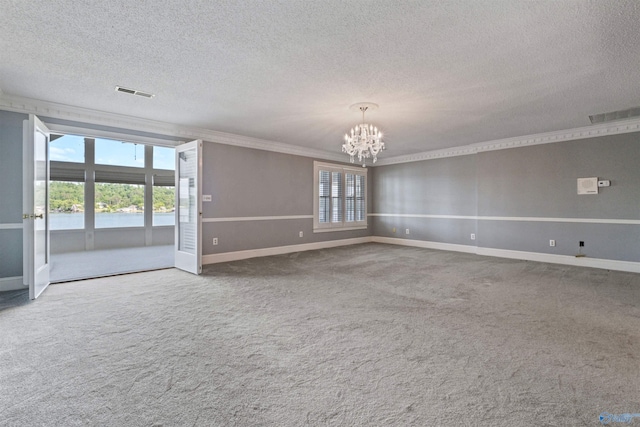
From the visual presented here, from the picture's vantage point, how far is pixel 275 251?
655 centimetres

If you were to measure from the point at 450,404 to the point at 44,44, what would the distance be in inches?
165

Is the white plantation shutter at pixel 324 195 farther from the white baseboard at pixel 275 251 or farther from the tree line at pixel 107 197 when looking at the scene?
the tree line at pixel 107 197

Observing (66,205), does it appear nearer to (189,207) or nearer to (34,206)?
(189,207)

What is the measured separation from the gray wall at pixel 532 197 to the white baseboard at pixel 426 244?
13cm

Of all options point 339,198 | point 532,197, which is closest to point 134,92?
point 339,198

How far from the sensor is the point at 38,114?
404 cm

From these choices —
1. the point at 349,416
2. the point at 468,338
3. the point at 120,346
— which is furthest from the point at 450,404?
the point at 120,346

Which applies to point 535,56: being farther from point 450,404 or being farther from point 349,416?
point 349,416

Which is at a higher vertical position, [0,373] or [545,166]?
[545,166]

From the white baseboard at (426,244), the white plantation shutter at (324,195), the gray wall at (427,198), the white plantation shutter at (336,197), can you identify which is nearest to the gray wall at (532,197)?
the gray wall at (427,198)

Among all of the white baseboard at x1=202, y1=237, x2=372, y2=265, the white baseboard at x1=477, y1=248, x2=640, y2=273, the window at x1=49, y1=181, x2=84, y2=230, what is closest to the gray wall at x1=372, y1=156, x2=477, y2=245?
the white baseboard at x1=477, y1=248, x2=640, y2=273

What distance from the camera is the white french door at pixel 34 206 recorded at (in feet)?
11.1

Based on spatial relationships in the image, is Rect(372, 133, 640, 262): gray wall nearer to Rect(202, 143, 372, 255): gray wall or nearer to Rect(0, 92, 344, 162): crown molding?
Rect(202, 143, 372, 255): gray wall

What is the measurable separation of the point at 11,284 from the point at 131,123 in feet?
9.21
